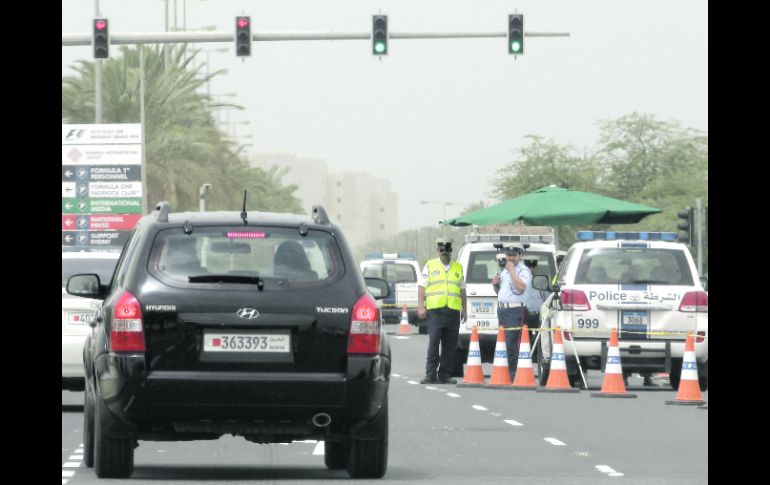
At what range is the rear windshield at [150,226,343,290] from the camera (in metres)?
11.3

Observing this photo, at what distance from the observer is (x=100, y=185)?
5922 cm

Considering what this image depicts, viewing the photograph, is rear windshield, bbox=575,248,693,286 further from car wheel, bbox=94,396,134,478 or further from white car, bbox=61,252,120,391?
car wheel, bbox=94,396,134,478

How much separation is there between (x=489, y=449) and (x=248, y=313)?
3.88 metres

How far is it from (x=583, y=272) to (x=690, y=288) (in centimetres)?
126

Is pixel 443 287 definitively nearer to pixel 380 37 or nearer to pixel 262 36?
pixel 380 37

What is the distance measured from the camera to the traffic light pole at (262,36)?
28156mm

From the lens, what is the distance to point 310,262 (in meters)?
11.5

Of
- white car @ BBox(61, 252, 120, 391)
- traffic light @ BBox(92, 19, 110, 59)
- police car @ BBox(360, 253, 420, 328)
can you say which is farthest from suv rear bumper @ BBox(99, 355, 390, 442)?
police car @ BBox(360, 253, 420, 328)

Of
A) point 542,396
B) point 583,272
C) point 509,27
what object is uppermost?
point 509,27

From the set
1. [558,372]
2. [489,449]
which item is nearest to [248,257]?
[489,449]

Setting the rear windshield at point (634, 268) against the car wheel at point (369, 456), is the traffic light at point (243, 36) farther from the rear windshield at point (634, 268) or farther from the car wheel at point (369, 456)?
the car wheel at point (369, 456)
